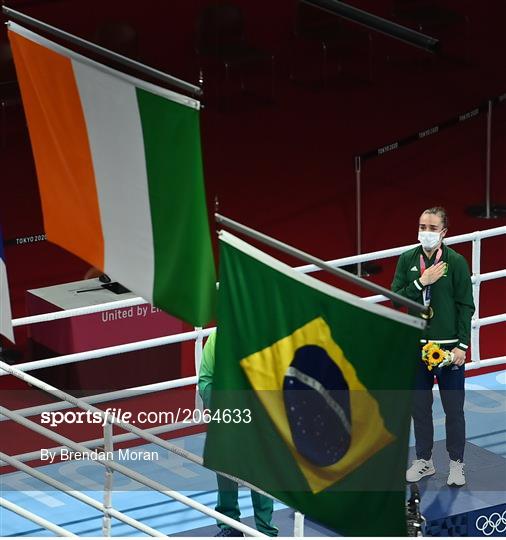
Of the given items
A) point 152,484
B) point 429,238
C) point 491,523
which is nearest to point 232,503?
point 152,484

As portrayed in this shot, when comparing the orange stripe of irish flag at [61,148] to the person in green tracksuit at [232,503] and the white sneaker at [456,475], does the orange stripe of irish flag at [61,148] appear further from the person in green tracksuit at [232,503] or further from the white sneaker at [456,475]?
the white sneaker at [456,475]

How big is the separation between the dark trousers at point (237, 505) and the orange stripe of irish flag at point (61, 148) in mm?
1524

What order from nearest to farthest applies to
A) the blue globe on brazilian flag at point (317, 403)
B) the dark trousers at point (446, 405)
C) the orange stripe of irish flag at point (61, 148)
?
the blue globe on brazilian flag at point (317, 403)
the orange stripe of irish flag at point (61, 148)
the dark trousers at point (446, 405)

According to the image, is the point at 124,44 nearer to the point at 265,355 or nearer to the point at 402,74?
the point at 402,74

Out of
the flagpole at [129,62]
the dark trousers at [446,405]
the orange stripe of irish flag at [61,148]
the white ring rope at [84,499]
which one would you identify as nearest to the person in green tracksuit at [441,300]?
the dark trousers at [446,405]

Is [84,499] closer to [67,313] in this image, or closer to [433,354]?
[67,313]

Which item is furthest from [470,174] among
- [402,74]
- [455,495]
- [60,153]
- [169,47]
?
[60,153]

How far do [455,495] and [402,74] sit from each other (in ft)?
33.0

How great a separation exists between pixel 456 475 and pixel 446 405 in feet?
1.46

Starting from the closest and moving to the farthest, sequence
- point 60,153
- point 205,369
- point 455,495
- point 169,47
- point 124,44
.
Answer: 1. point 60,153
2. point 205,369
3. point 455,495
4. point 124,44
5. point 169,47

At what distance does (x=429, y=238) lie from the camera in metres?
8.62

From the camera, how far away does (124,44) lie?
619 inches

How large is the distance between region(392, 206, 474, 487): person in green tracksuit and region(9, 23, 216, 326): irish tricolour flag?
6.39 feet

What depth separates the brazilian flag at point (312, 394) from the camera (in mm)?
6230
